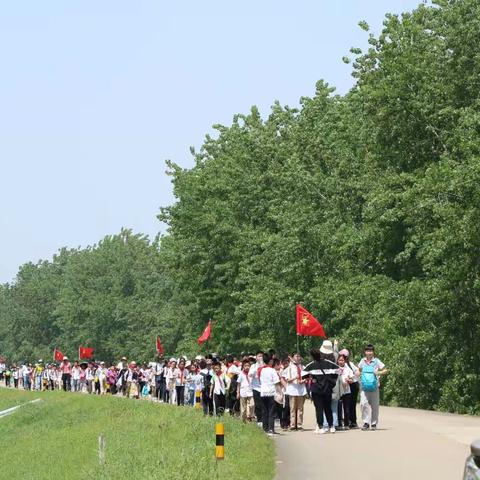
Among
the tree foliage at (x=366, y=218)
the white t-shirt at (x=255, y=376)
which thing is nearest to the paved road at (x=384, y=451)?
the white t-shirt at (x=255, y=376)

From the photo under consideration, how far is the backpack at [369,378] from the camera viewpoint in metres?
28.0

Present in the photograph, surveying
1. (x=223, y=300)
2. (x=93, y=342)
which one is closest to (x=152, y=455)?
(x=223, y=300)

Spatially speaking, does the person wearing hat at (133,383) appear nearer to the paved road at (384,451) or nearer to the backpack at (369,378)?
the paved road at (384,451)

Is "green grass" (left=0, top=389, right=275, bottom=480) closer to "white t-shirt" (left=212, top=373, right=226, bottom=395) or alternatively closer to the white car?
"white t-shirt" (left=212, top=373, right=226, bottom=395)

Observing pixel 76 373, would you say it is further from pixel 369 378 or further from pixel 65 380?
A: pixel 369 378

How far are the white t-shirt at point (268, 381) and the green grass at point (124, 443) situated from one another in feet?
2.73

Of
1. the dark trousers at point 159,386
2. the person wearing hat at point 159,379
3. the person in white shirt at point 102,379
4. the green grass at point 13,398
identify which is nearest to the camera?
the person wearing hat at point 159,379

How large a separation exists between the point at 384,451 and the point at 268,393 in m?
5.39

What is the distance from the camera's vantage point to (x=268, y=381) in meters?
28.6

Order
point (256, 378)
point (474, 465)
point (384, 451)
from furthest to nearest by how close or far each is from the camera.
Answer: point (256, 378)
point (384, 451)
point (474, 465)

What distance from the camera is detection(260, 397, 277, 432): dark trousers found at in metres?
28.6

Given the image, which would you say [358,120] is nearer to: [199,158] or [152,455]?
[199,158]

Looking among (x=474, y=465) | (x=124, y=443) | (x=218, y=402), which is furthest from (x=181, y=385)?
(x=474, y=465)

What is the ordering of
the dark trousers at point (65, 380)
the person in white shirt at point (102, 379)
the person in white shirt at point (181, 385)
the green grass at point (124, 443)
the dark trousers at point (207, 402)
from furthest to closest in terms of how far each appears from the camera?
the dark trousers at point (65, 380), the person in white shirt at point (102, 379), the person in white shirt at point (181, 385), the dark trousers at point (207, 402), the green grass at point (124, 443)
